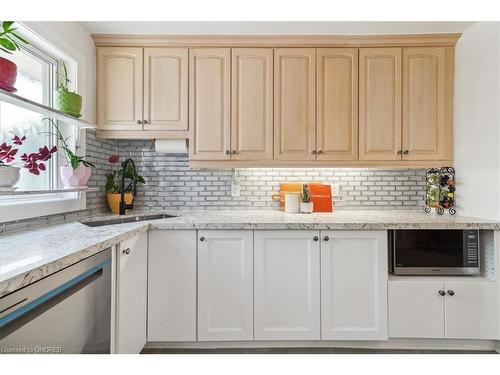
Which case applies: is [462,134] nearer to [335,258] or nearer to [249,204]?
[335,258]

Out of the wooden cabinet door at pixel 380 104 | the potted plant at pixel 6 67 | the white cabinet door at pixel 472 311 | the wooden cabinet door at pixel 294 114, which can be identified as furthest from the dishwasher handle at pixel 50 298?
the white cabinet door at pixel 472 311

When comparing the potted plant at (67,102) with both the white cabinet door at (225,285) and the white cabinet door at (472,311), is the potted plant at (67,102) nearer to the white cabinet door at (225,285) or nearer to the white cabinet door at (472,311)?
the white cabinet door at (225,285)

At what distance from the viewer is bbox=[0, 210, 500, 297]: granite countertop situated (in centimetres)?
110

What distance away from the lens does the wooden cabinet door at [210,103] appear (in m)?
2.58

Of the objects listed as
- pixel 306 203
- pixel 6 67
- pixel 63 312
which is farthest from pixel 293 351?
pixel 6 67

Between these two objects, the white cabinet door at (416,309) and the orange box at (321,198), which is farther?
the orange box at (321,198)

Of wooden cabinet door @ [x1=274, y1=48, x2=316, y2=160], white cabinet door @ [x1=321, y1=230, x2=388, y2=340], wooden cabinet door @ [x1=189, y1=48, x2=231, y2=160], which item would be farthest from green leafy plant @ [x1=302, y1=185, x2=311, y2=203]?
wooden cabinet door @ [x1=189, y1=48, x2=231, y2=160]

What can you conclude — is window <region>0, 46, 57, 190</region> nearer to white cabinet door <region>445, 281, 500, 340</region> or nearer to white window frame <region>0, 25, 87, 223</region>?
white window frame <region>0, 25, 87, 223</region>

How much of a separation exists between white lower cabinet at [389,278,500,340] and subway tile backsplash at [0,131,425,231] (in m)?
0.88

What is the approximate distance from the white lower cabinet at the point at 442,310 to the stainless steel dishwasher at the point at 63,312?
5.73ft

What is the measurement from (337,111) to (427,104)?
0.70 m

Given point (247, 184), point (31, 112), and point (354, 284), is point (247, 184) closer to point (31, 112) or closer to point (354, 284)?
point (354, 284)

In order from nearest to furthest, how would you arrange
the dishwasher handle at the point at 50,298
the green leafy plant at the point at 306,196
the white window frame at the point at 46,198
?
1. the dishwasher handle at the point at 50,298
2. the white window frame at the point at 46,198
3. the green leafy plant at the point at 306,196
